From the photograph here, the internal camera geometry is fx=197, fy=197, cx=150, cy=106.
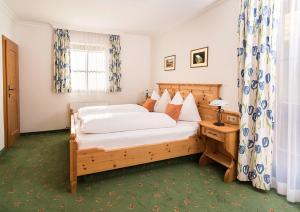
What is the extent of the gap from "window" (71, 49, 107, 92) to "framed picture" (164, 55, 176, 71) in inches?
64.8

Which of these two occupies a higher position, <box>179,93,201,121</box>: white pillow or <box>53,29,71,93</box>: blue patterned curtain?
<box>53,29,71,93</box>: blue patterned curtain

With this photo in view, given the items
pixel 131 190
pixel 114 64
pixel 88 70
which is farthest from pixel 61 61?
pixel 131 190

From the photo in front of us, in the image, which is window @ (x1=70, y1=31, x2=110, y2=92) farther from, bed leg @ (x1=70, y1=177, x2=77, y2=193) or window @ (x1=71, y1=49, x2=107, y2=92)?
bed leg @ (x1=70, y1=177, x2=77, y2=193)

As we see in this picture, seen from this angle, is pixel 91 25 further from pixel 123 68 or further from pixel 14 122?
pixel 14 122

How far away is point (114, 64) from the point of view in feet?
17.5

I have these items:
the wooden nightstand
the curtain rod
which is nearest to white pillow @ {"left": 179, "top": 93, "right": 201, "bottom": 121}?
the wooden nightstand

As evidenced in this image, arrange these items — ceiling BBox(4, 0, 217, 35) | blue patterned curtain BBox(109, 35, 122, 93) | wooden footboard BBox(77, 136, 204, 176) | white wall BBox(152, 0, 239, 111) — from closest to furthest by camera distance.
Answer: wooden footboard BBox(77, 136, 204, 176), white wall BBox(152, 0, 239, 111), ceiling BBox(4, 0, 217, 35), blue patterned curtain BBox(109, 35, 122, 93)

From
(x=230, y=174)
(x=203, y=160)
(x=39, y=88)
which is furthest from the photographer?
(x=39, y=88)

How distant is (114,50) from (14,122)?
2890mm

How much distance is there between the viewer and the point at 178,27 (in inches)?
178

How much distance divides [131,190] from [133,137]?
0.68 m

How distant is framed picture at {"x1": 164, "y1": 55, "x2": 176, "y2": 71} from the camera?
471 cm

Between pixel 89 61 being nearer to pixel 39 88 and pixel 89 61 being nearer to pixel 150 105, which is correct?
pixel 39 88

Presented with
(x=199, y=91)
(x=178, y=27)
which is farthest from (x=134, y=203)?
(x=178, y=27)
